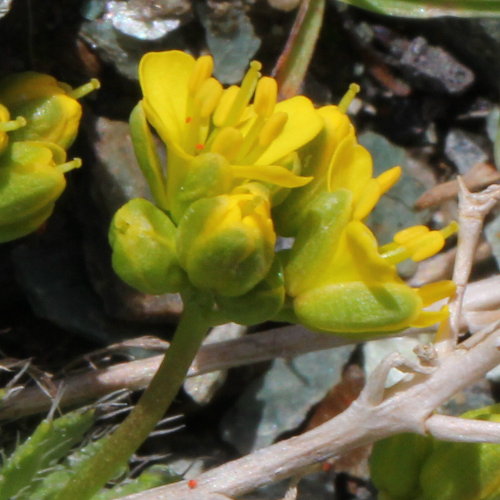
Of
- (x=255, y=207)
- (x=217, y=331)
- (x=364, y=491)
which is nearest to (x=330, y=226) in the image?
(x=255, y=207)

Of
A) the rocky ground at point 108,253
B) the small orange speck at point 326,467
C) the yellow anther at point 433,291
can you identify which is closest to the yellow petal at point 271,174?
the yellow anther at point 433,291

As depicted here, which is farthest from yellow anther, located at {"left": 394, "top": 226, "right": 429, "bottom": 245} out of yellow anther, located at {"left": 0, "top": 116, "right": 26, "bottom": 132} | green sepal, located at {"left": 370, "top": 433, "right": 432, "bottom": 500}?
yellow anther, located at {"left": 0, "top": 116, "right": 26, "bottom": 132}

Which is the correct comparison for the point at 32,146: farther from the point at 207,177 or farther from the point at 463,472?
the point at 463,472

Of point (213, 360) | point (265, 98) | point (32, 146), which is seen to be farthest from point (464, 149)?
point (32, 146)

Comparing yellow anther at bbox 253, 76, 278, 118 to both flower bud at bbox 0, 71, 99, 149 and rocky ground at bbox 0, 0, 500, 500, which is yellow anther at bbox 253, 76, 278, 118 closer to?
flower bud at bbox 0, 71, 99, 149

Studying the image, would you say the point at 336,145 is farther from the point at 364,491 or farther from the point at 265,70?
the point at 364,491

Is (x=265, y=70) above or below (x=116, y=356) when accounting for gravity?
above

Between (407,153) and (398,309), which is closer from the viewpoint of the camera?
(398,309)
